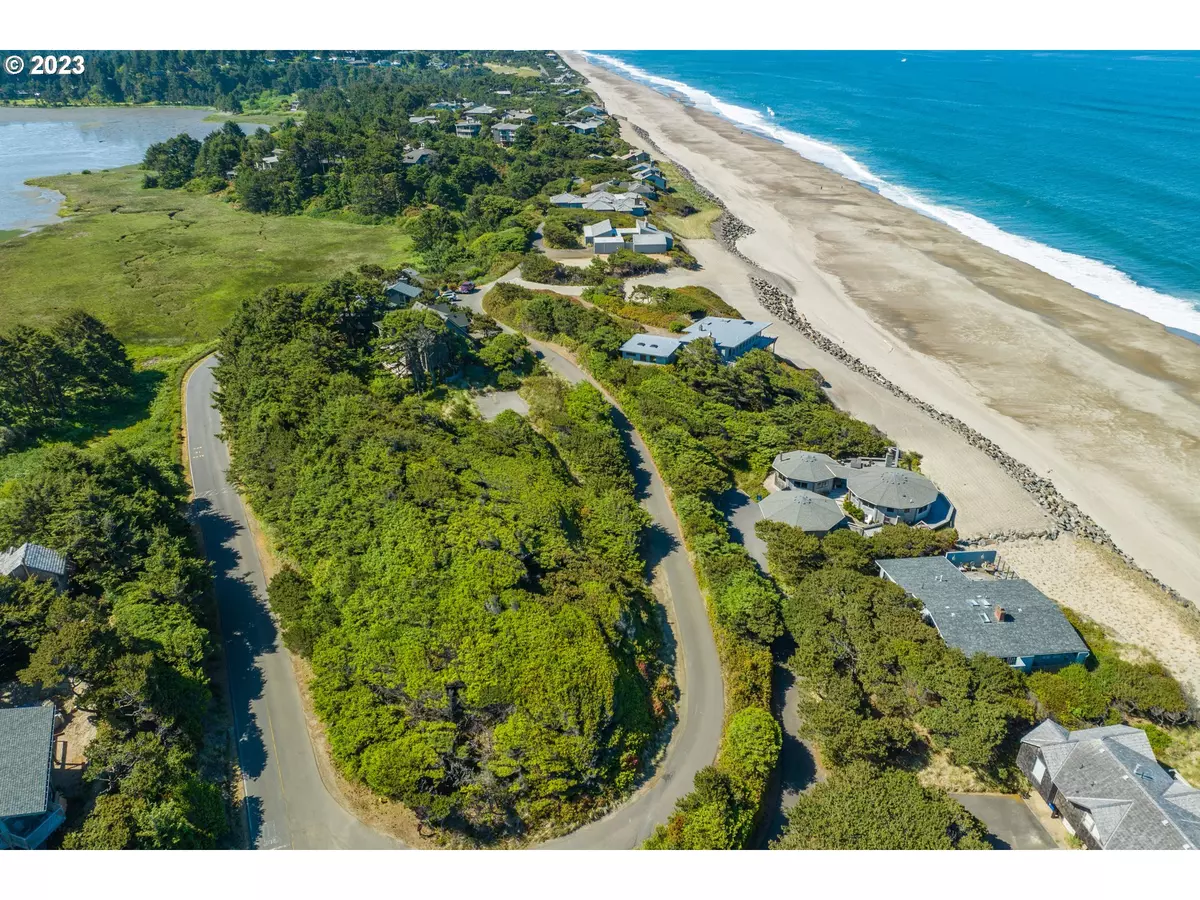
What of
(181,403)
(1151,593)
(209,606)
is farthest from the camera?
(181,403)

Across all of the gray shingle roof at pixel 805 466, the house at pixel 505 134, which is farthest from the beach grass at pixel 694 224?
the gray shingle roof at pixel 805 466

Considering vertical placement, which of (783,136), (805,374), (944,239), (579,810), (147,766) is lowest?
(579,810)

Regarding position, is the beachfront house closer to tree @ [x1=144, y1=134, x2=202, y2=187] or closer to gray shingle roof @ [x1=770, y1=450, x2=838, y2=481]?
gray shingle roof @ [x1=770, y1=450, x2=838, y2=481]

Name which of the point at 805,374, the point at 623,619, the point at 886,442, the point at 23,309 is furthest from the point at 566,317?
the point at 23,309

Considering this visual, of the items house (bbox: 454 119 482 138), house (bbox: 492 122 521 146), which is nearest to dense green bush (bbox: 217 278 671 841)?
house (bbox: 492 122 521 146)

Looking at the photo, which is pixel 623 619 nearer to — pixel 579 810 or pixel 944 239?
pixel 579 810

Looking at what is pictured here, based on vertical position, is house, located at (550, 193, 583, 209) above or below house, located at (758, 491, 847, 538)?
above

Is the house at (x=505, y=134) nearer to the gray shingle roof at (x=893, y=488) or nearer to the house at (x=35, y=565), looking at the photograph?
the gray shingle roof at (x=893, y=488)
